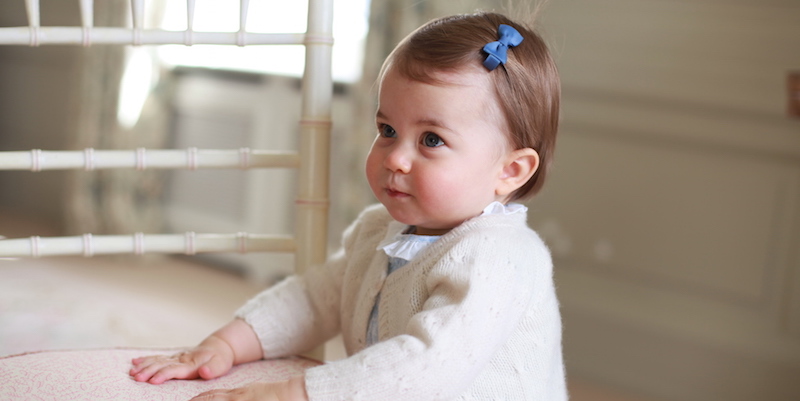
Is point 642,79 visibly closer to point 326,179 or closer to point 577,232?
point 577,232

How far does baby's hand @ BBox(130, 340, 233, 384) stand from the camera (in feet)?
3.10

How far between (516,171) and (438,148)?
0.13m

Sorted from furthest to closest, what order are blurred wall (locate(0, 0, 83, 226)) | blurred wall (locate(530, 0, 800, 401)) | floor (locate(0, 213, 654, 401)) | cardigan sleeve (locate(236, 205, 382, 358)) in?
blurred wall (locate(0, 0, 83, 226))
floor (locate(0, 213, 654, 401))
blurred wall (locate(530, 0, 800, 401))
cardigan sleeve (locate(236, 205, 382, 358))

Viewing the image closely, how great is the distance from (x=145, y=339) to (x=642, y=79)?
5.61 ft

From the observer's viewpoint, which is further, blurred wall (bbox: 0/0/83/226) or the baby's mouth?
blurred wall (bbox: 0/0/83/226)

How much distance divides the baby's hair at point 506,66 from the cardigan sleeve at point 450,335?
161 mm

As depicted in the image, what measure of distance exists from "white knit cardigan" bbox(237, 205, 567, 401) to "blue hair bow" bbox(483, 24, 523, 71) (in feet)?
0.62

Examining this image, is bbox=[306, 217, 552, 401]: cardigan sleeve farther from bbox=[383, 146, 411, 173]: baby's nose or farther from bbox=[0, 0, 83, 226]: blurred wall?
bbox=[0, 0, 83, 226]: blurred wall

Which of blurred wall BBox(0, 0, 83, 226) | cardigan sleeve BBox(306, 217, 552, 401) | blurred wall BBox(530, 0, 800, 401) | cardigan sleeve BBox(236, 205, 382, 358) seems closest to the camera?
cardigan sleeve BBox(306, 217, 552, 401)

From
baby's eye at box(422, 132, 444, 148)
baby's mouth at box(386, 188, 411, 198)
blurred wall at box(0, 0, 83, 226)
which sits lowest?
blurred wall at box(0, 0, 83, 226)

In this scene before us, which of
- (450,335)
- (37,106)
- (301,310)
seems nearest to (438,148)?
(450,335)

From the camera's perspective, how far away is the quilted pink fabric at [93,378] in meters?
0.87

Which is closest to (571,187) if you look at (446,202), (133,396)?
(446,202)

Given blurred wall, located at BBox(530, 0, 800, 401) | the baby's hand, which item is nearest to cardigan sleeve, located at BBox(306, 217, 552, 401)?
the baby's hand
